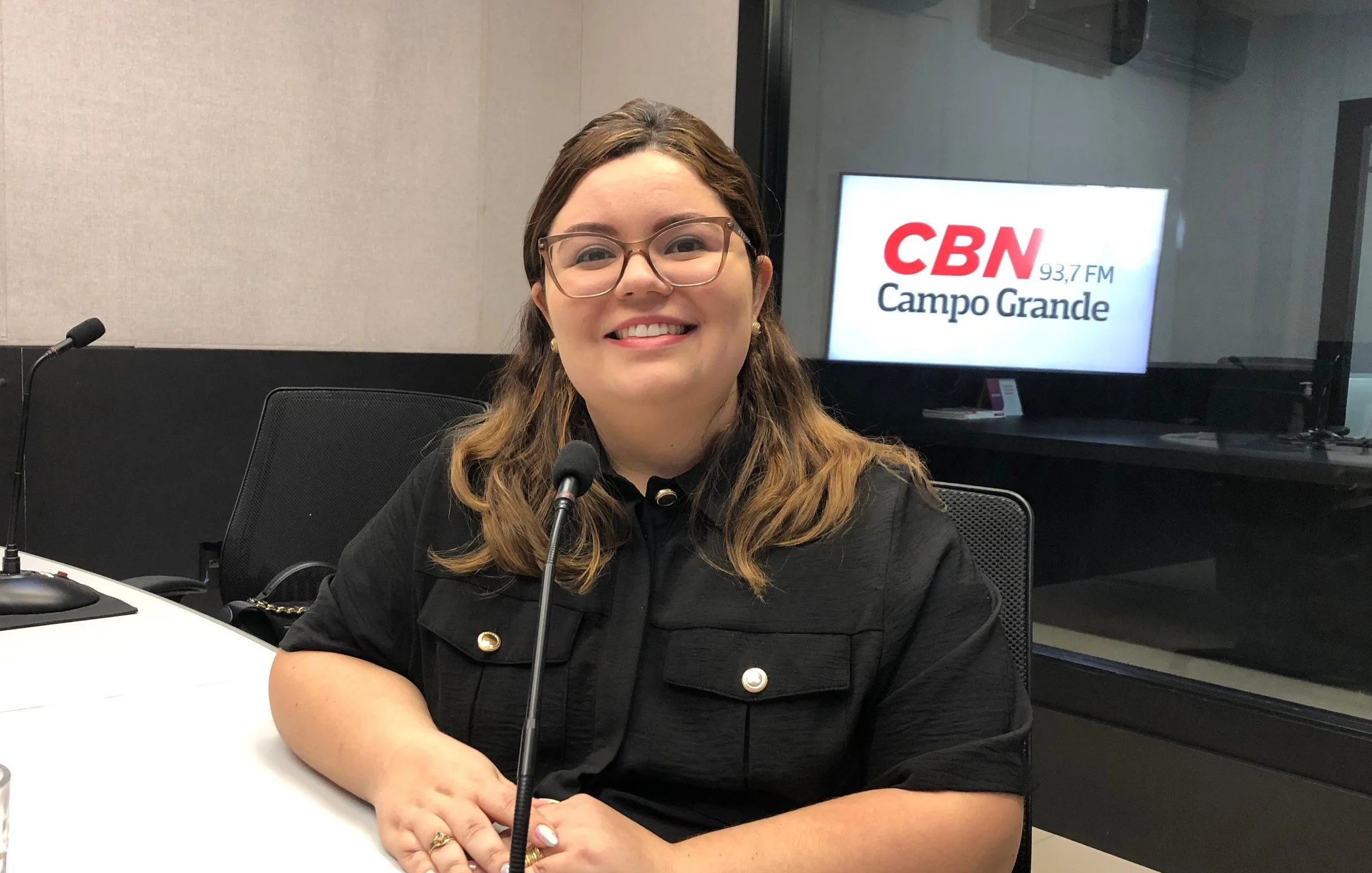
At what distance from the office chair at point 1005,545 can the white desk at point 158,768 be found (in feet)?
2.14

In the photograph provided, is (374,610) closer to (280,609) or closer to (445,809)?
(445,809)

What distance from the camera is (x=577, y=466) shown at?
0.82 m

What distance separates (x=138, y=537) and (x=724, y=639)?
2.27 m

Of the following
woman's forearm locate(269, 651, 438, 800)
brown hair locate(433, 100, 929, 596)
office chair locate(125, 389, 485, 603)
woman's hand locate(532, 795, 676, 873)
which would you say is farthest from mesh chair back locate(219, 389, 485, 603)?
woman's hand locate(532, 795, 676, 873)

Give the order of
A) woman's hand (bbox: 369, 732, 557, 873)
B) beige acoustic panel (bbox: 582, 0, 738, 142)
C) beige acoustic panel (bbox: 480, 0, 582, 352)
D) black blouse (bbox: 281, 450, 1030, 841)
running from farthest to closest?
beige acoustic panel (bbox: 480, 0, 582, 352) → beige acoustic panel (bbox: 582, 0, 738, 142) → black blouse (bbox: 281, 450, 1030, 841) → woman's hand (bbox: 369, 732, 557, 873)

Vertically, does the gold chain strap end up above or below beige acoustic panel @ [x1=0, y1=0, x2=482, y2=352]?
below

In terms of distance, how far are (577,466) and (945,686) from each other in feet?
1.29

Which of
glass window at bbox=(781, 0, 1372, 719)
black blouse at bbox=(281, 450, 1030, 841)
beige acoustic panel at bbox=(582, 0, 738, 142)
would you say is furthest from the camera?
beige acoustic panel at bbox=(582, 0, 738, 142)

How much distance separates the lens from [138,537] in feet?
8.91

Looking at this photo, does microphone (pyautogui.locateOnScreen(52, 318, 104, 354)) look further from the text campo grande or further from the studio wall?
the text campo grande

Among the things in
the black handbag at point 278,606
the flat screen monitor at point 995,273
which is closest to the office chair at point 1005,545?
the black handbag at point 278,606

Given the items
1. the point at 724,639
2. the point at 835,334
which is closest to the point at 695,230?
the point at 724,639

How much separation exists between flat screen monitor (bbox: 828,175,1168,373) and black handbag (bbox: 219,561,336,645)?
1625 millimetres

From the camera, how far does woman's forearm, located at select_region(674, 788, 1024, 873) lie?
0.83 metres
